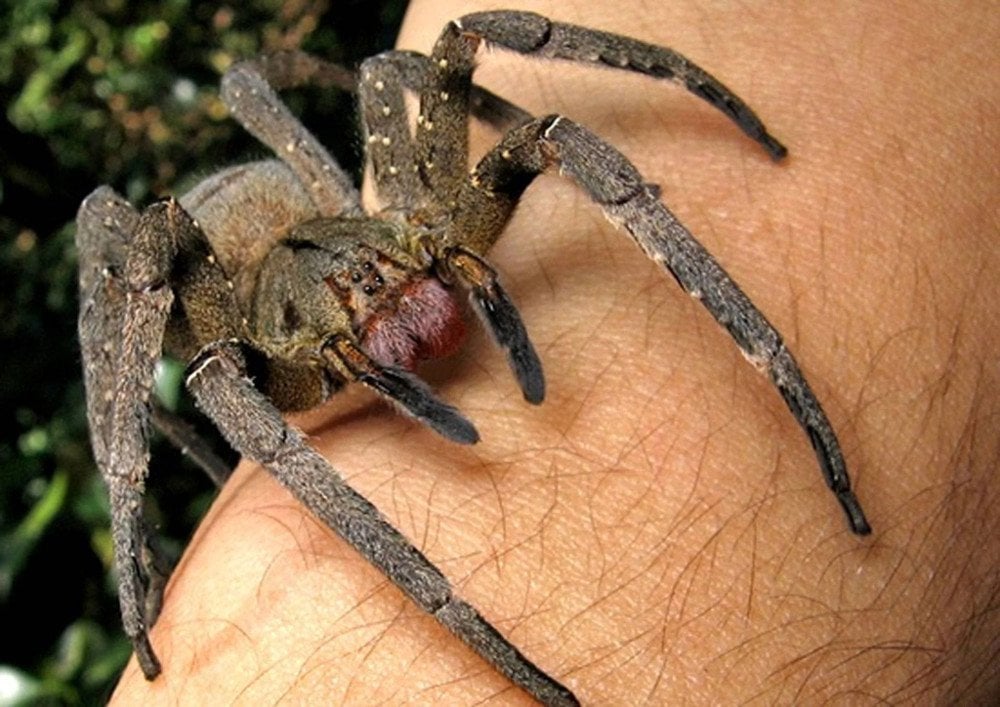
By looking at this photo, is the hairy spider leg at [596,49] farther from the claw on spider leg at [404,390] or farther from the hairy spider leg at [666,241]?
the claw on spider leg at [404,390]

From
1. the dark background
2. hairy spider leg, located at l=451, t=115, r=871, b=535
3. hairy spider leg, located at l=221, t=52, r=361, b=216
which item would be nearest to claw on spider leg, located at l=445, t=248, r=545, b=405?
hairy spider leg, located at l=451, t=115, r=871, b=535

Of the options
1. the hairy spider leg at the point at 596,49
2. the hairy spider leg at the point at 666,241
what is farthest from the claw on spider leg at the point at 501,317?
the hairy spider leg at the point at 596,49

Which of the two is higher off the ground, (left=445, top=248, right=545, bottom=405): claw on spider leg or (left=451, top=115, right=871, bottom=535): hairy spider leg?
(left=451, top=115, right=871, bottom=535): hairy spider leg

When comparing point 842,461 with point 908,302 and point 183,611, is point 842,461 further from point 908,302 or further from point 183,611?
point 183,611

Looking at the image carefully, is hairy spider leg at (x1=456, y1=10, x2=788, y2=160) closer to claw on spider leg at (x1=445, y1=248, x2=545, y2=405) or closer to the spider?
the spider

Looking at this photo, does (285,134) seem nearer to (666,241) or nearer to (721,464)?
(666,241)

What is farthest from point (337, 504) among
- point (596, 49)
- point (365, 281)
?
point (596, 49)
